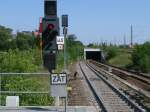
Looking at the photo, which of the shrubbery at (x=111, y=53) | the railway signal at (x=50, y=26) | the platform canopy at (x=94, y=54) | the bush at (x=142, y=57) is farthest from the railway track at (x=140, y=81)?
the platform canopy at (x=94, y=54)

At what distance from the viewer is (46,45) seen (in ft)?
48.9

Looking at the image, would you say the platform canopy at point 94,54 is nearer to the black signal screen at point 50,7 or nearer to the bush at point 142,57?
the bush at point 142,57

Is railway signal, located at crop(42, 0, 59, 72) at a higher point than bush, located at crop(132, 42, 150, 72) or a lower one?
higher

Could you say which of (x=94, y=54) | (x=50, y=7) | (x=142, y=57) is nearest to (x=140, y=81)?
(x=50, y=7)

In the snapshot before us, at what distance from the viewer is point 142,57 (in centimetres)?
8550

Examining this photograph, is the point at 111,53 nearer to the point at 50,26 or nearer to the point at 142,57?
the point at 142,57

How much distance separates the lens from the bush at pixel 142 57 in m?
79.1

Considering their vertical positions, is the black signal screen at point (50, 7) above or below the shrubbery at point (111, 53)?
above

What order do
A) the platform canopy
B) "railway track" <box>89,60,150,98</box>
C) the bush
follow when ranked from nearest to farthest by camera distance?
1. "railway track" <box>89,60,150,98</box>
2. the bush
3. the platform canopy

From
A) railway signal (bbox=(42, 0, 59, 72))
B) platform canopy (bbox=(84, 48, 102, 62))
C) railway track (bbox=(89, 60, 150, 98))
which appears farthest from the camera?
platform canopy (bbox=(84, 48, 102, 62))

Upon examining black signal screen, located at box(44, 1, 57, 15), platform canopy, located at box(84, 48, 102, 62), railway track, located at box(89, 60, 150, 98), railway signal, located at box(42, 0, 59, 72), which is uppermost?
black signal screen, located at box(44, 1, 57, 15)

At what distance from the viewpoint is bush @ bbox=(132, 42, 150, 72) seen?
79069 millimetres

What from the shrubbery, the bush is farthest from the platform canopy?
the bush

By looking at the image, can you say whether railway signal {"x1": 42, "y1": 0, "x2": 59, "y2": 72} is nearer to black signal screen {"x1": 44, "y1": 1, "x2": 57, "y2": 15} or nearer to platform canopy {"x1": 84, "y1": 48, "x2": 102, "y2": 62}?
black signal screen {"x1": 44, "y1": 1, "x2": 57, "y2": 15}
